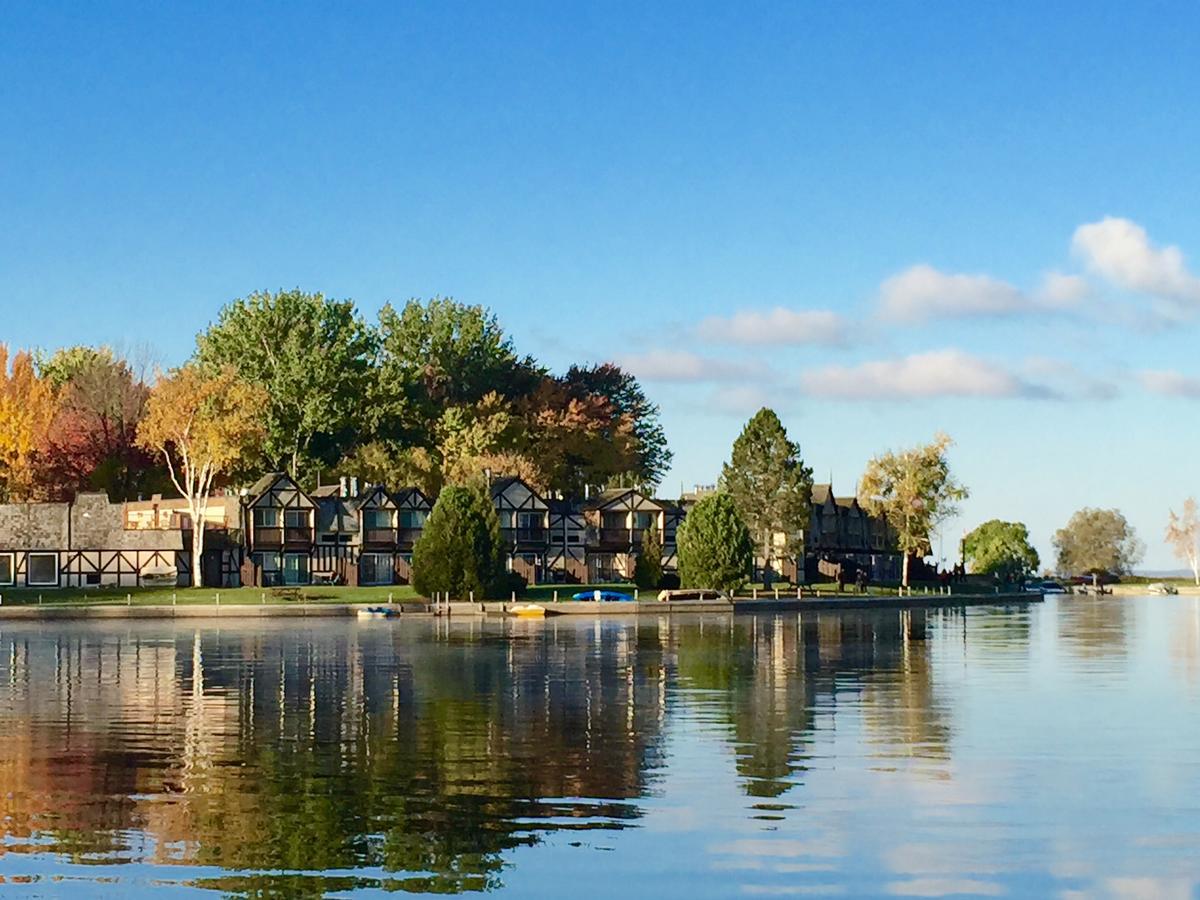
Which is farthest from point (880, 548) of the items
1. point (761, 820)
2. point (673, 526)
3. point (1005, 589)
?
point (761, 820)

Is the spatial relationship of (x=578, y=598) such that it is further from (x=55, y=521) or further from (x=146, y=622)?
(x=55, y=521)

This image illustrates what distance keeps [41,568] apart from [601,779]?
351ft

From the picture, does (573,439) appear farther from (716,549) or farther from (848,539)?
(716,549)

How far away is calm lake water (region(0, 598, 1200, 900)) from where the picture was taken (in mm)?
19172

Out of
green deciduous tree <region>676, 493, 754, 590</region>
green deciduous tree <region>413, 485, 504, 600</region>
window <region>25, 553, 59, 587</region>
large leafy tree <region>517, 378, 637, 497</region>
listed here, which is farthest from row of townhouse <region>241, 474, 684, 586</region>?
green deciduous tree <region>413, 485, 504, 600</region>

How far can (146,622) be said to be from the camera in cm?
9469

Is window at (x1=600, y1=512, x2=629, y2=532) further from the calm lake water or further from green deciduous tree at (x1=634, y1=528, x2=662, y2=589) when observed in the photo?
the calm lake water

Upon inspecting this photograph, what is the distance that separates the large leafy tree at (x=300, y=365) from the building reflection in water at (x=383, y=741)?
84.3m

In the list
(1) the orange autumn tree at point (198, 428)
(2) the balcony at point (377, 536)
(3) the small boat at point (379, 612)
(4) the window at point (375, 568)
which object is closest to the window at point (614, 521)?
(2) the balcony at point (377, 536)

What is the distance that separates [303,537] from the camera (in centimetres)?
13438

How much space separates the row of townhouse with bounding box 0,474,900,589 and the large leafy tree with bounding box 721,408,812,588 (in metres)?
6.33

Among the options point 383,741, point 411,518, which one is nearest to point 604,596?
point 411,518

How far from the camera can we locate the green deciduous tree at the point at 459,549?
105 meters

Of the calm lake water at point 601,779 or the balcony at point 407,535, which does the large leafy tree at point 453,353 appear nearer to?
the balcony at point 407,535
